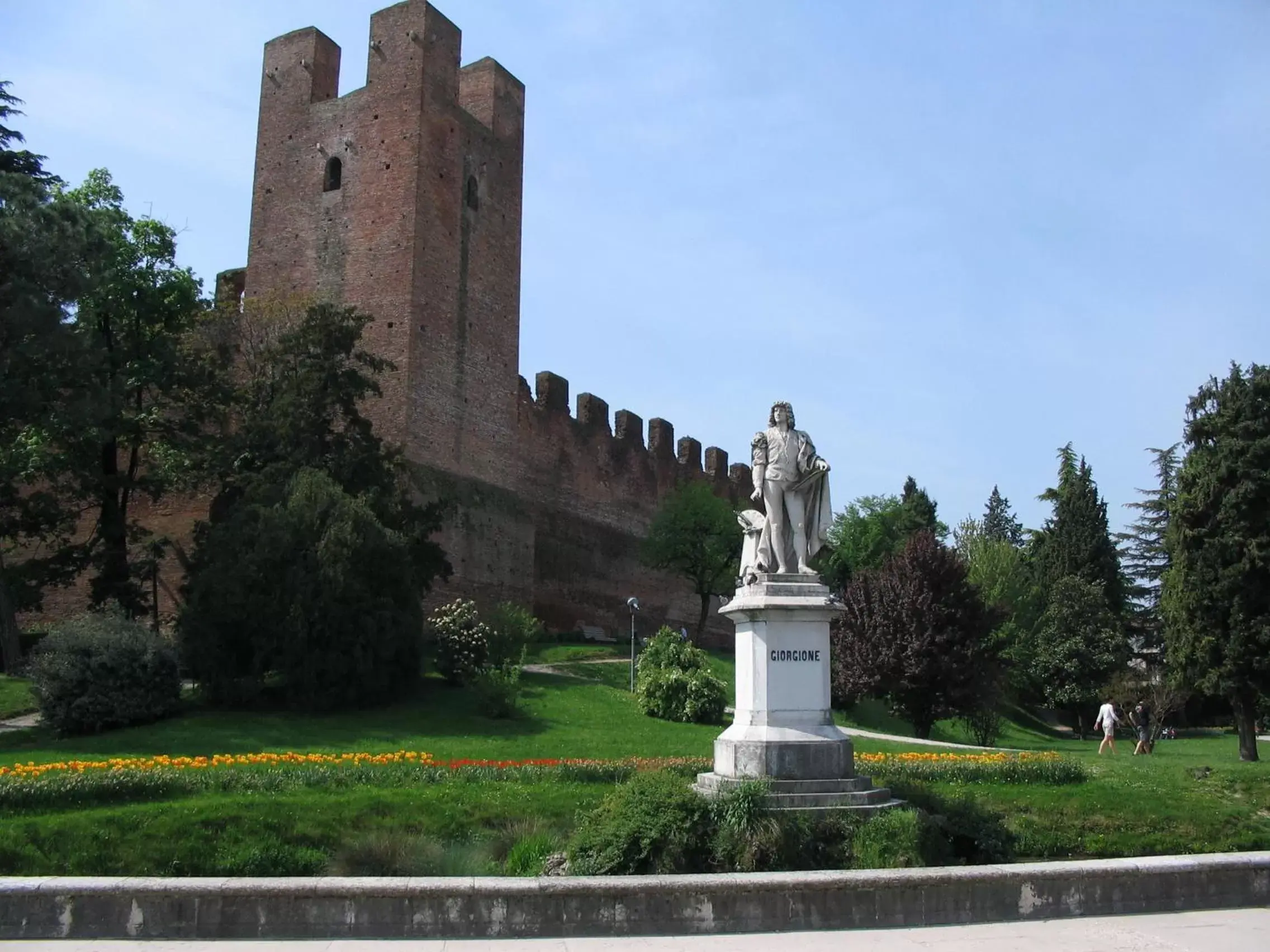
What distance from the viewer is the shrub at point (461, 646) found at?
2416 cm

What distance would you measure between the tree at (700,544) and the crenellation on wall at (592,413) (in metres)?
5.14

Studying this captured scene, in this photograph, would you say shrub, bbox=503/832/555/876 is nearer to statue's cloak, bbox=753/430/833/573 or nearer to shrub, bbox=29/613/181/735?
statue's cloak, bbox=753/430/833/573

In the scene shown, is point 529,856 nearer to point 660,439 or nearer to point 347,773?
point 347,773

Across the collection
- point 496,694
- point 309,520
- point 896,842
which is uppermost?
point 309,520

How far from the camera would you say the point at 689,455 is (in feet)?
169

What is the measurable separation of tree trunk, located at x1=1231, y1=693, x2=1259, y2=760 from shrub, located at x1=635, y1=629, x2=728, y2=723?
10.9 m

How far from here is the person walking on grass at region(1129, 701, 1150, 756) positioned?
23.3 metres

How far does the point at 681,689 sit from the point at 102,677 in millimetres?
10508

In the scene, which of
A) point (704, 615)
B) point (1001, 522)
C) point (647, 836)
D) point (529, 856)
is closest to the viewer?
point (647, 836)

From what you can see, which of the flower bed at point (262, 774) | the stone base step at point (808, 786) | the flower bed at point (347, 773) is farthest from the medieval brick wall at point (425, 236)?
the stone base step at point (808, 786)

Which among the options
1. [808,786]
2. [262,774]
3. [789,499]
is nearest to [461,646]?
[262,774]

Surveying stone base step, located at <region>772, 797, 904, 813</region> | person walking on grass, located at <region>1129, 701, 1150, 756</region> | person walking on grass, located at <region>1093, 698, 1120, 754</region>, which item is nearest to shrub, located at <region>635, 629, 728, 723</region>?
person walking on grass, located at <region>1129, 701, 1150, 756</region>

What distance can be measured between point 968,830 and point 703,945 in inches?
120

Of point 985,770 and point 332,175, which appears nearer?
point 985,770
